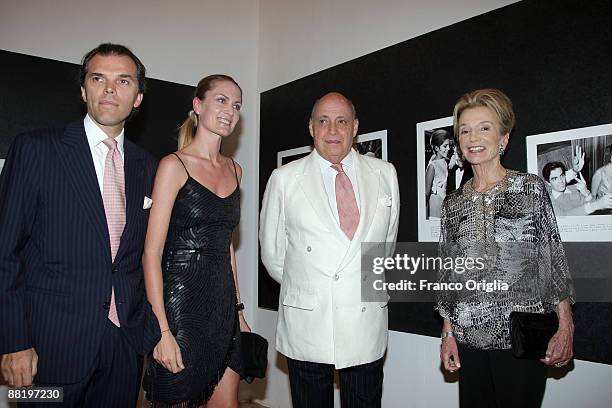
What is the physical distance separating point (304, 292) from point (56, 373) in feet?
3.88

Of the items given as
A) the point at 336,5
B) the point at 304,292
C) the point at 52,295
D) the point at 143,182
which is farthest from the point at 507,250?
the point at 336,5

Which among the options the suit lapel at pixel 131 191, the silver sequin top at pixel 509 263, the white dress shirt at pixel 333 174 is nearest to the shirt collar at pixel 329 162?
the white dress shirt at pixel 333 174

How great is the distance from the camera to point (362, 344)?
2480 millimetres

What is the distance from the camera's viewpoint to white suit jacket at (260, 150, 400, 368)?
8.13 feet

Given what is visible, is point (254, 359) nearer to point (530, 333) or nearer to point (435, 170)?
point (530, 333)

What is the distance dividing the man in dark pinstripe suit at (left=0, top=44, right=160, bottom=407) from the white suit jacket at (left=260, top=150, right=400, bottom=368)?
0.79 meters

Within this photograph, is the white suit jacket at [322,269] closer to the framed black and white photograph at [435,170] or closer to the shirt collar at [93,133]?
the framed black and white photograph at [435,170]

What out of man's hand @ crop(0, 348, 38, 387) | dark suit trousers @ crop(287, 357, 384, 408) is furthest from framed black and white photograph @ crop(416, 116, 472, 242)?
man's hand @ crop(0, 348, 38, 387)

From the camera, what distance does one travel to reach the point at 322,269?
251cm

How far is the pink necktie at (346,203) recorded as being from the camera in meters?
2.59

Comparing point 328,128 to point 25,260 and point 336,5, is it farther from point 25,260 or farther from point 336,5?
point 336,5

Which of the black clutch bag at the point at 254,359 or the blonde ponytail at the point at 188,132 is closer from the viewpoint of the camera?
the black clutch bag at the point at 254,359

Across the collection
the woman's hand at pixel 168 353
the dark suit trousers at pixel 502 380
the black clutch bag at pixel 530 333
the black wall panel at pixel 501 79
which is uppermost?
the black wall panel at pixel 501 79

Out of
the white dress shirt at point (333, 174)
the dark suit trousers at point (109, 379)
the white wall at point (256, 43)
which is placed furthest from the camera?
the white wall at point (256, 43)
